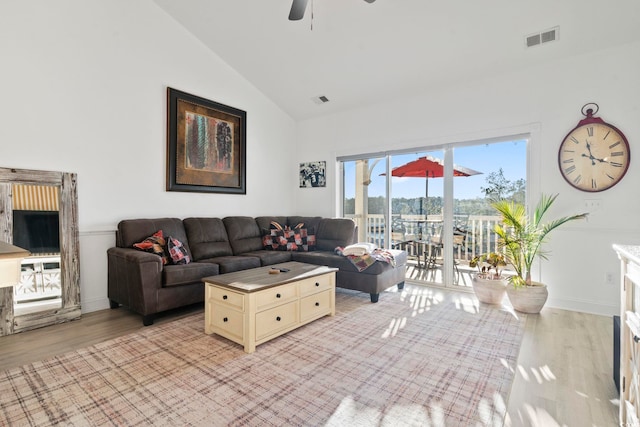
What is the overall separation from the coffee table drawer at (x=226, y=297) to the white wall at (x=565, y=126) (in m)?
3.26

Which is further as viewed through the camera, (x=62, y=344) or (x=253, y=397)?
(x=62, y=344)

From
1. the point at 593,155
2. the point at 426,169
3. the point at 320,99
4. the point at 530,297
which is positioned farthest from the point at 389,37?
the point at 530,297

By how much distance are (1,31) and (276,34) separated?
2559 millimetres

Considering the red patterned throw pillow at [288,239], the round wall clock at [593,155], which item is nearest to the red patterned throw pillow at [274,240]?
the red patterned throw pillow at [288,239]

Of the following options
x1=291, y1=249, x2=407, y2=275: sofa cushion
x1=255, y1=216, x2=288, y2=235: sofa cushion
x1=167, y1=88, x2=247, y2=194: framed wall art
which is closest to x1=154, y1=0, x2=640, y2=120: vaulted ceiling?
x1=167, y1=88, x2=247, y2=194: framed wall art

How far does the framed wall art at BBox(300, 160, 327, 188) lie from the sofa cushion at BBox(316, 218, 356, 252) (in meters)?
0.90

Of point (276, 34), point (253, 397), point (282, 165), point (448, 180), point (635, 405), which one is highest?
point (276, 34)

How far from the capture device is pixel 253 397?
1.82 metres

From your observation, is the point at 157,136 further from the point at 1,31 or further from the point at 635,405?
the point at 635,405

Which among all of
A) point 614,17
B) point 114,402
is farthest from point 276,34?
point 114,402

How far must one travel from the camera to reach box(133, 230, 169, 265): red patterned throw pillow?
10.5 feet

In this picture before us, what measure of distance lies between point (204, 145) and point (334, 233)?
2.19 m

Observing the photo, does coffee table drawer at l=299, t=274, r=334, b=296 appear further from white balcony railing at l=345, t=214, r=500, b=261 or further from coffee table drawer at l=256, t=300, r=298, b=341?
white balcony railing at l=345, t=214, r=500, b=261

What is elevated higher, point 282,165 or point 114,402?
point 282,165
